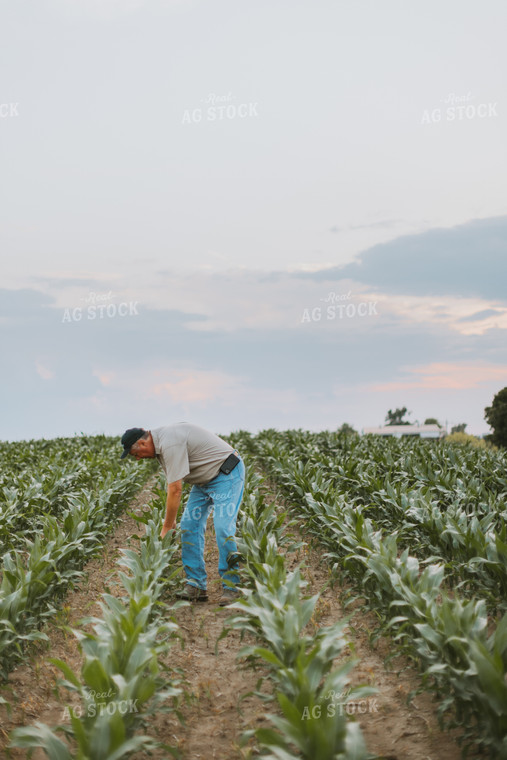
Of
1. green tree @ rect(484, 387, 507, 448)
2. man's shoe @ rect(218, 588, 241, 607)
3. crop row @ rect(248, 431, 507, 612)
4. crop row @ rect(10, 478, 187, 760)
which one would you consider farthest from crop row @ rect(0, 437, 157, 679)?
green tree @ rect(484, 387, 507, 448)

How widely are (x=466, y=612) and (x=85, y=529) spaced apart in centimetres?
465

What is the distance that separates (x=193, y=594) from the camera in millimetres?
6059

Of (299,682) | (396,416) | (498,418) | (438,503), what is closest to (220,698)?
(299,682)

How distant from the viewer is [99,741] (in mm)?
2920

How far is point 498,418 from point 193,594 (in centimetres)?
3398

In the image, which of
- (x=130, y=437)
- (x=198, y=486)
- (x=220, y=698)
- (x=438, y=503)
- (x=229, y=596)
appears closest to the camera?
(x=220, y=698)

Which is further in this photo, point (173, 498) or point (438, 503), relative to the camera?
point (438, 503)

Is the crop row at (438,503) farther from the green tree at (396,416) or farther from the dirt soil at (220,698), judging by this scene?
the green tree at (396,416)

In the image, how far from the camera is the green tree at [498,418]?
3578 centimetres

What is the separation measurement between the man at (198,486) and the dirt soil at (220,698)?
409 mm

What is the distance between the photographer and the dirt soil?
382 cm

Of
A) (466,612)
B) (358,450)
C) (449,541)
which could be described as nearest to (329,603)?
(449,541)

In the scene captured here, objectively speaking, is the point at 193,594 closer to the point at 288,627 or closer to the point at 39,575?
the point at 39,575

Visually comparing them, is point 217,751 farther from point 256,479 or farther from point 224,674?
point 256,479
